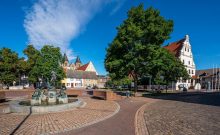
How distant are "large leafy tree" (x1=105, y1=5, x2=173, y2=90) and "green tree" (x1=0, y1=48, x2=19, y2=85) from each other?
30162mm

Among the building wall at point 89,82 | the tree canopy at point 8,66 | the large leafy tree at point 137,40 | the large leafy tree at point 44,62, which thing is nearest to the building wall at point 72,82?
the building wall at point 89,82

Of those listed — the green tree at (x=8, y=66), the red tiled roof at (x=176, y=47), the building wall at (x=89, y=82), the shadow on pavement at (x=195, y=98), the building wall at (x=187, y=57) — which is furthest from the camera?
the building wall at (x=89, y=82)

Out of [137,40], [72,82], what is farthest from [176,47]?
[72,82]

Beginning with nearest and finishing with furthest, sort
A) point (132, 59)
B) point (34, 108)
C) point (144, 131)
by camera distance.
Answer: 1. point (144, 131)
2. point (34, 108)
3. point (132, 59)

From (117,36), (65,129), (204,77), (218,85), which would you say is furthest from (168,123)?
(204,77)

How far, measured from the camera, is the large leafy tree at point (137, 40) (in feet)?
88.8

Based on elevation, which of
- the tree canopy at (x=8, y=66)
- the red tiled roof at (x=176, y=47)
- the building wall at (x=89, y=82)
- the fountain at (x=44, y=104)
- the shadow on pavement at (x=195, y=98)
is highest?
the red tiled roof at (x=176, y=47)

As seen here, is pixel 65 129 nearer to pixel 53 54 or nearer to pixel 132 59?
pixel 132 59

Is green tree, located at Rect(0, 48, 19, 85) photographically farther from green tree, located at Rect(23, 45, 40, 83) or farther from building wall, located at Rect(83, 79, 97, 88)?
A: building wall, located at Rect(83, 79, 97, 88)

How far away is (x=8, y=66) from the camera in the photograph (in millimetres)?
45875

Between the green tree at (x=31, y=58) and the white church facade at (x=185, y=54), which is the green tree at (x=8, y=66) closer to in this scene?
the green tree at (x=31, y=58)

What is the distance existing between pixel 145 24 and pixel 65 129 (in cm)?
2432

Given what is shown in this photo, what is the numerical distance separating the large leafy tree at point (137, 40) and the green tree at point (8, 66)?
30162 mm

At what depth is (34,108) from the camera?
11.9 metres
